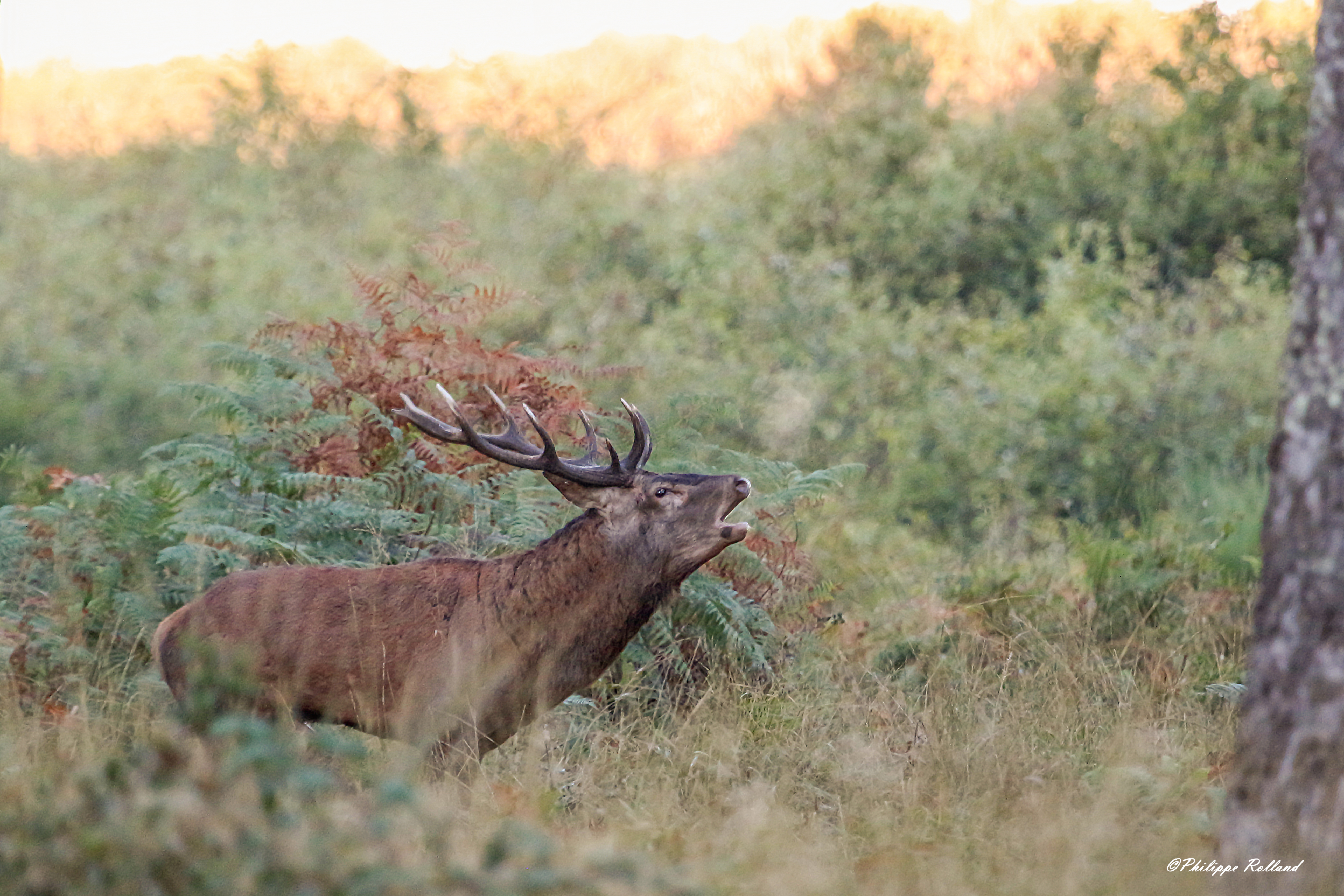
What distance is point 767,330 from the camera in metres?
12.6

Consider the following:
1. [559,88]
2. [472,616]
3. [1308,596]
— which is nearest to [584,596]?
[472,616]

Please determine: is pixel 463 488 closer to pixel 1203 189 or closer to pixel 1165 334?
pixel 1165 334

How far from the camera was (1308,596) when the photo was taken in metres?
3.42

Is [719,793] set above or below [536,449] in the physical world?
below

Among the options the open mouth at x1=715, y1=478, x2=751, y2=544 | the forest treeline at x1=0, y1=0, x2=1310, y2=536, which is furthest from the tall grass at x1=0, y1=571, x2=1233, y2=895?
the forest treeline at x1=0, y1=0, x2=1310, y2=536

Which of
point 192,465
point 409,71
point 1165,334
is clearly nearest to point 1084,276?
point 1165,334

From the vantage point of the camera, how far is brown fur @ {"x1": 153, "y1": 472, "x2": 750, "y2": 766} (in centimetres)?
518

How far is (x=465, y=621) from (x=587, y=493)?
26.6 inches

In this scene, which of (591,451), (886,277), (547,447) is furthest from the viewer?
(886,277)

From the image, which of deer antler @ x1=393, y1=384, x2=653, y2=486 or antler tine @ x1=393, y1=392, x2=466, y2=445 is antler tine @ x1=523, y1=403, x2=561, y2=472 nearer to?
deer antler @ x1=393, y1=384, x2=653, y2=486

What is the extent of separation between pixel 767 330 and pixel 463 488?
6073 millimetres

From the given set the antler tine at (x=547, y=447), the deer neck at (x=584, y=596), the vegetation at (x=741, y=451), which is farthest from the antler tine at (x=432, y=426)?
the vegetation at (x=741, y=451)

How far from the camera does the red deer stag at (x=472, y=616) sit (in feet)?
17.0

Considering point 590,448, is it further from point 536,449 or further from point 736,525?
point 736,525
